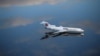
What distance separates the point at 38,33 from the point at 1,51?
60 centimetres

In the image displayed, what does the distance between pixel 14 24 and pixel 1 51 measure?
1.43 feet

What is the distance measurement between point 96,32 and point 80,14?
14.5 inches

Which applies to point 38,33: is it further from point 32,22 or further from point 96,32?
point 96,32

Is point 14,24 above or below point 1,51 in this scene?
above

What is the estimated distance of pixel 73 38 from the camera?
10.4 feet

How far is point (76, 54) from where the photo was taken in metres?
3.19

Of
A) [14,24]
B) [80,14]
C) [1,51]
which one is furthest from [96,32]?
[1,51]

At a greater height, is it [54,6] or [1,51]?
[54,6]

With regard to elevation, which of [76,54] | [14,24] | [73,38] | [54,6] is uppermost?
[54,6]

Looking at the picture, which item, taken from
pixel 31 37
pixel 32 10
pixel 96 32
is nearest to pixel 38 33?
pixel 31 37

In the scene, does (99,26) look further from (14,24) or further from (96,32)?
(14,24)

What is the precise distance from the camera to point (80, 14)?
3217mm

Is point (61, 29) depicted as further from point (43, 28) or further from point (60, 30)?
point (43, 28)

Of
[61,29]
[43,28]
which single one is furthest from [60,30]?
[43,28]
